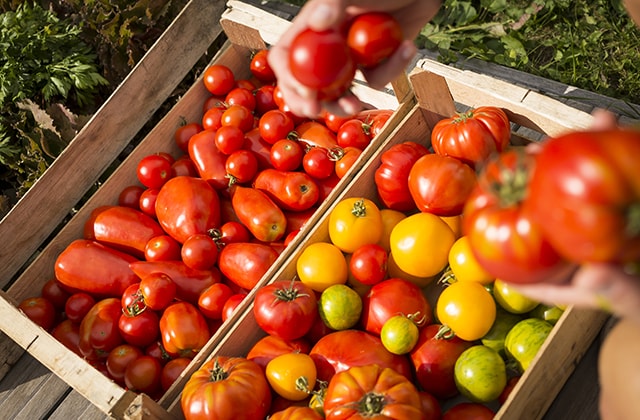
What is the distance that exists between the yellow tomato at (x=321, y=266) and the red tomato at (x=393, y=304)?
144mm

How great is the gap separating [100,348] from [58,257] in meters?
0.49

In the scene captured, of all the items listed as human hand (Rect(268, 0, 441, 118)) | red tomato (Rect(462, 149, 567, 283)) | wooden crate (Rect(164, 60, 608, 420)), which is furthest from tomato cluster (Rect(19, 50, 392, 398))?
red tomato (Rect(462, 149, 567, 283))

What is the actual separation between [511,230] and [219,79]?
2301 millimetres

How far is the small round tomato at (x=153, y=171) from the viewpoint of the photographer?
2838 mm

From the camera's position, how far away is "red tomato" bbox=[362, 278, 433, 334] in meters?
2.14

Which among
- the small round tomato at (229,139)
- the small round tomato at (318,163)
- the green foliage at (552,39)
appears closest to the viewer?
the small round tomato at (318,163)

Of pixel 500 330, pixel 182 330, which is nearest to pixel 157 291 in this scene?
pixel 182 330

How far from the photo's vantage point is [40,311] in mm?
2568

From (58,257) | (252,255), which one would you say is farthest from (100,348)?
(252,255)

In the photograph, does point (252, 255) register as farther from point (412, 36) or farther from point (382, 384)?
point (412, 36)

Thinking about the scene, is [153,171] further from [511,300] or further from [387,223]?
[511,300]

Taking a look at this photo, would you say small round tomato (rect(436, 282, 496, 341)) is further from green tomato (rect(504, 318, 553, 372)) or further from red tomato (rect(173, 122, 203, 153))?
red tomato (rect(173, 122, 203, 153))

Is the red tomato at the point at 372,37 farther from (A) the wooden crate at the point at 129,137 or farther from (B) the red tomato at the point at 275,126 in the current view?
(B) the red tomato at the point at 275,126

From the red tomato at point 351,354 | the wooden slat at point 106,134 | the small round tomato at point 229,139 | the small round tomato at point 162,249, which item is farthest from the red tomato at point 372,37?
the wooden slat at point 106,134
